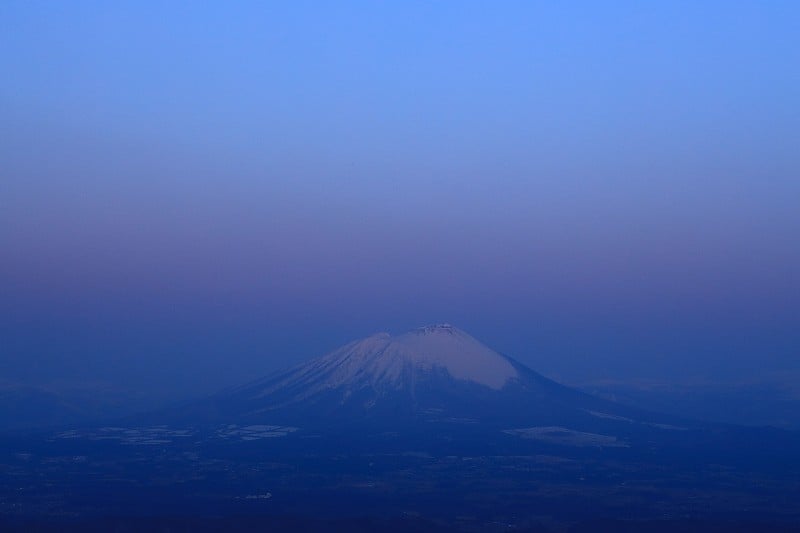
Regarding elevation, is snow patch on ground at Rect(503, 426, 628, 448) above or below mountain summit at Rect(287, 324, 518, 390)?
below

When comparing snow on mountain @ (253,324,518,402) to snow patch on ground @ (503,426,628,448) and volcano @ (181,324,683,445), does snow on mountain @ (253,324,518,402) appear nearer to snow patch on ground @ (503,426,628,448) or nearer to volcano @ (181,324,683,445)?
volcano @ (181,324,683,445)

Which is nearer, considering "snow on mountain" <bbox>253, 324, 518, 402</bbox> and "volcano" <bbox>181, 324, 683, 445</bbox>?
"volcano" <bbox>181, 324, 683, 445</bbox>

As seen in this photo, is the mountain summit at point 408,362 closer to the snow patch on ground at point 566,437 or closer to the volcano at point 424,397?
the volcano at point 424,397

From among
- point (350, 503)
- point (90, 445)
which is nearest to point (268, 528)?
point (350, 503)

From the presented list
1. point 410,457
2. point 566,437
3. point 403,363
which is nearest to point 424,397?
point 403,363

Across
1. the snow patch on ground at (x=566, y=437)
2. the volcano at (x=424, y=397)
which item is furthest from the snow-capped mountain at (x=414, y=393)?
the snow patch on ground at (x=566, y=437)

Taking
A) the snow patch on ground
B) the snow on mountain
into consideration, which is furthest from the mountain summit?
the snow patch on ground

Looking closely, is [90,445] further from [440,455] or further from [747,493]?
[747,493]

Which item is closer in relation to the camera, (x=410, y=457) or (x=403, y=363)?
(x=410, y=457)

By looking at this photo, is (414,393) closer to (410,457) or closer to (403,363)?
(403,363)
